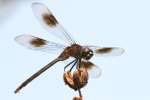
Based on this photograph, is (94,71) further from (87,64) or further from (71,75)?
(71,75)

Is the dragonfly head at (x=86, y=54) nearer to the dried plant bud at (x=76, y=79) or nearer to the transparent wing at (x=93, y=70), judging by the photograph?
the transparent wing at (x=93, y=70)

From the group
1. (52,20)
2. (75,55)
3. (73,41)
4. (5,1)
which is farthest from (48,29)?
(5,1)

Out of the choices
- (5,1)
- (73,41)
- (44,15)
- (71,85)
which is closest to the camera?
(71,85)

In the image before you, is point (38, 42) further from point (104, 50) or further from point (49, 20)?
point (104, 50)

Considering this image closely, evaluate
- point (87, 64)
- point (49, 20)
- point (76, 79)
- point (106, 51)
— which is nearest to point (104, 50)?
point (106, 51)

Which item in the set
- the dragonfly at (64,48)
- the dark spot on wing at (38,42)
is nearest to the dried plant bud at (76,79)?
the dragonfly at (64,48)

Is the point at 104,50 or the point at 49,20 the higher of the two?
the point at 49,20

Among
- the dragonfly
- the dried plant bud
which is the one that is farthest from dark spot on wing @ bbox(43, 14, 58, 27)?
the dried plant bud
